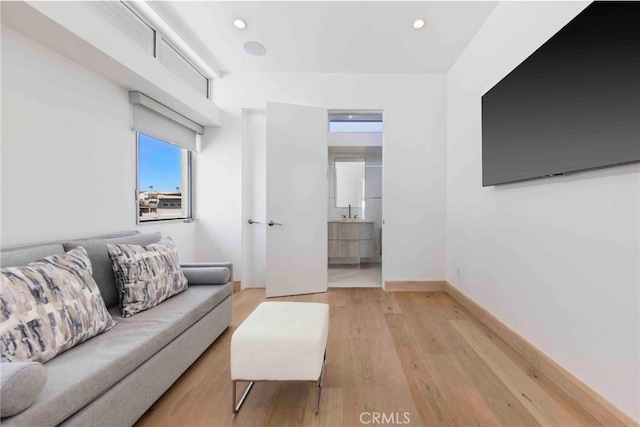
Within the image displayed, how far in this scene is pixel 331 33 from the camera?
274cm

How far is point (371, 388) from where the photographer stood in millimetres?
1581

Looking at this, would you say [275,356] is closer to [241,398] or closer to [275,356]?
[275,356]

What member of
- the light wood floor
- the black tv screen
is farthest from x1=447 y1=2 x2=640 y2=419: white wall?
the light wood floor

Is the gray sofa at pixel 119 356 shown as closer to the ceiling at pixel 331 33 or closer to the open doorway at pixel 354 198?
the ceiling at pixel 331 33

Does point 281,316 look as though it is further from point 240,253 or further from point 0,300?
point 240,253

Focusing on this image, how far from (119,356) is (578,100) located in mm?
2712

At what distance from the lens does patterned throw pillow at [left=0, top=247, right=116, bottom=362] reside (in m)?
1.04

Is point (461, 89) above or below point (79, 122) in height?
above

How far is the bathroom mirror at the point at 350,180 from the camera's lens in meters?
5.06

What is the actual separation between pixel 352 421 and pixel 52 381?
133 centimetres

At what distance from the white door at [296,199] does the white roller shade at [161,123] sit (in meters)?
0.97

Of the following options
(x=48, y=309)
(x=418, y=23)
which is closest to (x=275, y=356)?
(x=48, y=309)

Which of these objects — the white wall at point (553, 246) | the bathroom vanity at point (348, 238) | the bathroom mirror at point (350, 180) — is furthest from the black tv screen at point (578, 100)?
the bathroom mirror at point (350, 180)

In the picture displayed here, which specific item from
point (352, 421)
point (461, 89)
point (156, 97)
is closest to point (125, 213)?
point (156, 97)
